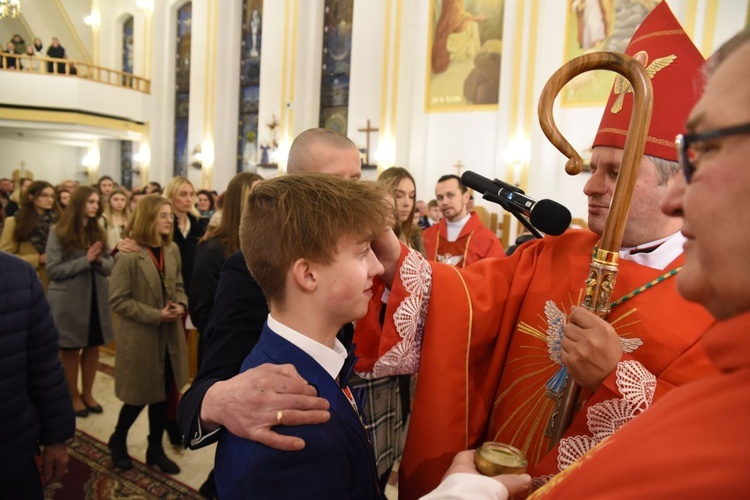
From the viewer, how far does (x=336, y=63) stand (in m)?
13.0

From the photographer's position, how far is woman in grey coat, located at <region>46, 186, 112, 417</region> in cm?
404

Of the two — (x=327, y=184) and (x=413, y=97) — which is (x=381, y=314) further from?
(x=413, y=97)

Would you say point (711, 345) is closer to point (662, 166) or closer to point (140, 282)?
point (662, 166)

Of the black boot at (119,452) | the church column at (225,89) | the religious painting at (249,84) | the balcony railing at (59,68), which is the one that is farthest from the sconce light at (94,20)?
the black boot at (119,452)

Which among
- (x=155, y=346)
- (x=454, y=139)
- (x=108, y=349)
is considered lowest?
(x=108, y=349)

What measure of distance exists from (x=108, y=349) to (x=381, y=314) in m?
5.02

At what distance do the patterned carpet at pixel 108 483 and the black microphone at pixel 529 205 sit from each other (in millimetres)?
2694

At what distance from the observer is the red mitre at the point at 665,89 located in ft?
4.88

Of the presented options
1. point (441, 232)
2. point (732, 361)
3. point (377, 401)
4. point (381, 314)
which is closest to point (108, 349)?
point (441, 232)

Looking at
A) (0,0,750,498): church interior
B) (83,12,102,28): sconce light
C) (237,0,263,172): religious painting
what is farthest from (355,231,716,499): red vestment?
(83,12,102,28): sconce light

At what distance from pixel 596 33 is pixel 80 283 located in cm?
907

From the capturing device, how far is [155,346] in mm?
3455

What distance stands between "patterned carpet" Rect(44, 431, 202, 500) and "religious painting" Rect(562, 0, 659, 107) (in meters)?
8.74

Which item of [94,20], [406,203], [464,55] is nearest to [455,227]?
[406,203]
